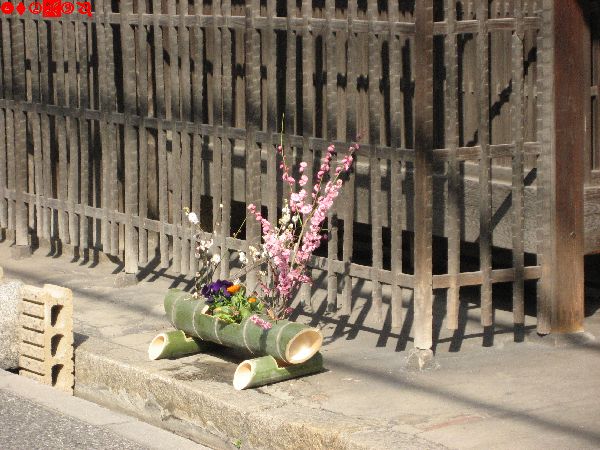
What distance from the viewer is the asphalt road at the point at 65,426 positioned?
20.6 feet

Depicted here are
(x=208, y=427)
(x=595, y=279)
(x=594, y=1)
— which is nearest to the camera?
(x=208, y=427)

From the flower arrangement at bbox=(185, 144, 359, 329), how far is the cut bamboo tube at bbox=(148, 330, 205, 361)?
265 millimetres

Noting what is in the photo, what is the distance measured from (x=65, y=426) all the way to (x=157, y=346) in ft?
2.98

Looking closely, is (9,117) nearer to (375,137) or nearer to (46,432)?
(375,137)

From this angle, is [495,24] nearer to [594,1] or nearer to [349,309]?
[594,1]

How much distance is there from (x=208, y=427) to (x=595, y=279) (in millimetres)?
3649

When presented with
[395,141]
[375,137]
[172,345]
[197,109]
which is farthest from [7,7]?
[395,141]

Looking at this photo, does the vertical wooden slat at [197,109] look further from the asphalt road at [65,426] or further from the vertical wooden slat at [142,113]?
the asphalt road at [65,426]

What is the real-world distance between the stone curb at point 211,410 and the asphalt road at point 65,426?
0.67ft

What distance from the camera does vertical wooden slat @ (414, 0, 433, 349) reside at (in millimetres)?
6863

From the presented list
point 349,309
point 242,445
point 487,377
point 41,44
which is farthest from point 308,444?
point 41,44

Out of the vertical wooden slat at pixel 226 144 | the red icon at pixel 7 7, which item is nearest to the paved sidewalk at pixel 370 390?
the vertical wooden slat at pixel 226 144

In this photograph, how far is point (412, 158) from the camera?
7.05 metres

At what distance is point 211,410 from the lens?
6.47 m
